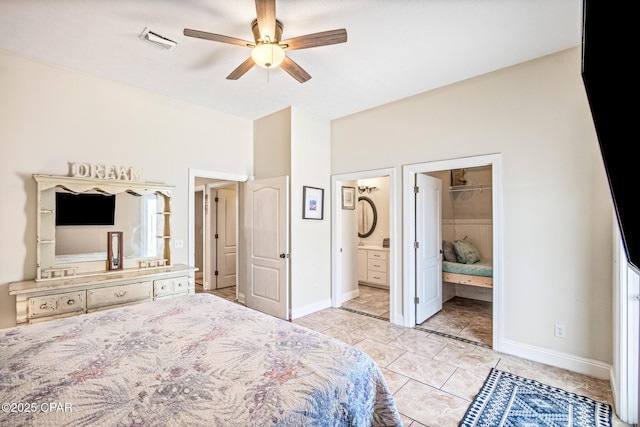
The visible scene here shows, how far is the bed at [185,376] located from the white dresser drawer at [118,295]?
3.69 feet

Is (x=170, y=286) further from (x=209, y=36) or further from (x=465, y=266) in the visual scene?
(x=465, y=266)

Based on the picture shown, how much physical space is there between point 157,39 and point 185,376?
103 inches

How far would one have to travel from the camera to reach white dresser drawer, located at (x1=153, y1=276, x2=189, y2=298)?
10.3ft

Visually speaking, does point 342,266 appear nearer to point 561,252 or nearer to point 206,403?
point 561,252

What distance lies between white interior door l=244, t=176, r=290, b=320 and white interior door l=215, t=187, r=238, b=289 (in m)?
1.40

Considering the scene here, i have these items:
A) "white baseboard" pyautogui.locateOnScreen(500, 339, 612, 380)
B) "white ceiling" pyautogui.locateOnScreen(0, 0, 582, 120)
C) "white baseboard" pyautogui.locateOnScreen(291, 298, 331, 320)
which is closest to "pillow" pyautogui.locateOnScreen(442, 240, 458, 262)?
"white baseboard" pyautogui.locateOnScreen(500, 339, 612, 380)

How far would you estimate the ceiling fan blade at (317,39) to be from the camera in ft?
6.40

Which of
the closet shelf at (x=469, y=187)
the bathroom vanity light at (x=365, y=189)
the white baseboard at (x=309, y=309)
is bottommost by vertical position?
the white baseboard at (x=309, y=309)

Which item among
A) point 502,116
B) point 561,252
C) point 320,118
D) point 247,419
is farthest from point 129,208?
point 561,252

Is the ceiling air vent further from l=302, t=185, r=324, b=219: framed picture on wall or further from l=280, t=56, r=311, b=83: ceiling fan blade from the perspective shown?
l=302, t=185, r=324, b=219: framed picture on wall

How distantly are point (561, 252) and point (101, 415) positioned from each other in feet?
11.2

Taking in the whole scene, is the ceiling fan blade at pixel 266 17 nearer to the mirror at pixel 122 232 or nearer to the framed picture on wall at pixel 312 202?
the framed picture on wall at pixel 312 202

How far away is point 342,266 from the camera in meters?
4.75

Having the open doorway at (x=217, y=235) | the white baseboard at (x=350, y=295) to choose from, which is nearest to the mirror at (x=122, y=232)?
the open doorway at (x=217, y=235)
